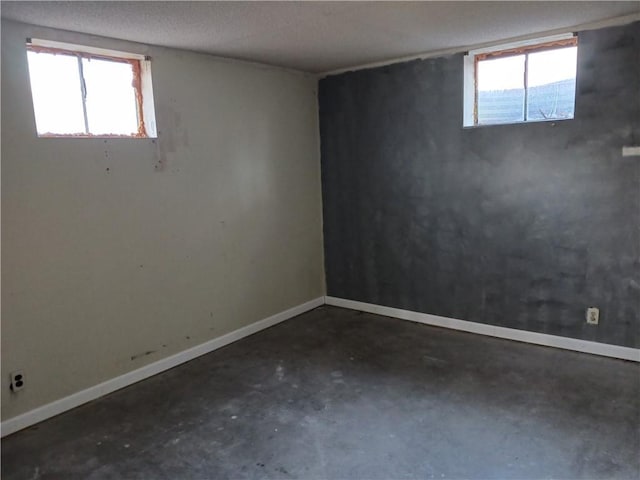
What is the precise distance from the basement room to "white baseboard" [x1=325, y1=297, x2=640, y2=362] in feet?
0.06

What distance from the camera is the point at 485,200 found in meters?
3.65

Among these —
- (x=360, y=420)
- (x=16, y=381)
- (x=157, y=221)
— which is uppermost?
(x=157, y=221)

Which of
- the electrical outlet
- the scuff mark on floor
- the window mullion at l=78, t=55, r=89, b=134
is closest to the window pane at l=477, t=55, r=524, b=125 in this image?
the window mullion at l=78, t=55, r=89, b=134

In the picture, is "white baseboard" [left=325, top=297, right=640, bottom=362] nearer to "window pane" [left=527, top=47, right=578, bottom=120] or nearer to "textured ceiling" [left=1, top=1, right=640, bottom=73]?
"window pane" [left=527, top=47, right=578, bottom=120]

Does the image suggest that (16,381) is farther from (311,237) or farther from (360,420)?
(311,237)

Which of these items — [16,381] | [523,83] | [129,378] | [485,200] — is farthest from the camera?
[485,200]

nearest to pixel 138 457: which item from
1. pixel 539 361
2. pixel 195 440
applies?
pixel 195 440

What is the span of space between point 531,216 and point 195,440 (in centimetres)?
272

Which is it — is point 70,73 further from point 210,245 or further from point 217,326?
point 217,326

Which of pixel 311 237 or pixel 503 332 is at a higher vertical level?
pixel 311 237

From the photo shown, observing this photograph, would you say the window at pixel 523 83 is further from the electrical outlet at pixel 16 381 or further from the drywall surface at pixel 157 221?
the electrical outlet at pixel 16 381

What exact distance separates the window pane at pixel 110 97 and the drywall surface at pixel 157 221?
0.13 m

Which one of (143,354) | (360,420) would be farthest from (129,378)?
(360,420)

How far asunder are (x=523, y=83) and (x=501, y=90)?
167mm
